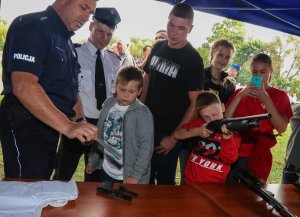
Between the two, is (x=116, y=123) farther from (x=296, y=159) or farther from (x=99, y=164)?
(x=296, y=159)

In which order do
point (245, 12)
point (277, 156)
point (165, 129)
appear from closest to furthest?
point (165, 129) < point (245, 12) < point (277, 156)

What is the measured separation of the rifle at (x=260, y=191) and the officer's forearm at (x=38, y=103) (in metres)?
0.93

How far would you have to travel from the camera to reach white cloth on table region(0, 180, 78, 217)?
3.47 feet

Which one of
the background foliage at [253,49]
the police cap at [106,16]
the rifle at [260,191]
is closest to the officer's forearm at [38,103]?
the rifle at [260,191]

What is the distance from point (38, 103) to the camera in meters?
1.42

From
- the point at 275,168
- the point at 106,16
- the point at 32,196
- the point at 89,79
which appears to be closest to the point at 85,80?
the point at 89,79

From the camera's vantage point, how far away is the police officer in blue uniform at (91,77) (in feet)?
8.68

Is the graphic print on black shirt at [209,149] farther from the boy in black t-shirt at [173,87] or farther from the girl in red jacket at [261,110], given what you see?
the girl in red jacket at [261,110]

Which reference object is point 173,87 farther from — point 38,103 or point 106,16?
point 38,103

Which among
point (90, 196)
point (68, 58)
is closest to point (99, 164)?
point (68, 58)

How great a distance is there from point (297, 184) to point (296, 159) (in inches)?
44.7

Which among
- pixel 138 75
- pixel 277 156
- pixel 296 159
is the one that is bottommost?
pixel 277 156

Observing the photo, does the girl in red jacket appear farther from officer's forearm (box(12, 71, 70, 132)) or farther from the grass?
officer's forearm (box(12, 71, 70, 132))

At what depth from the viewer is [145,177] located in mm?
2189
